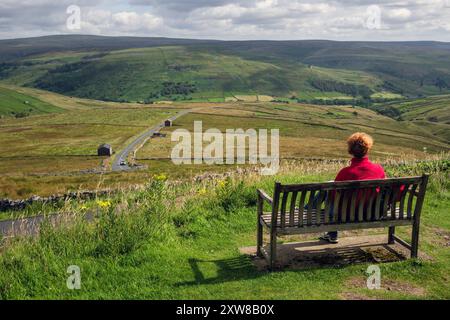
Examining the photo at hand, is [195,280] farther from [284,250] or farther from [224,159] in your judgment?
[224,159]

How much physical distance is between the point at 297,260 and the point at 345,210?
1.21 metres

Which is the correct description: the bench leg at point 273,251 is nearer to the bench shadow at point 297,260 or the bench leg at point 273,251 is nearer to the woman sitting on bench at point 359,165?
the bench shadow at point 297,260

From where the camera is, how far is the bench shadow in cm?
741

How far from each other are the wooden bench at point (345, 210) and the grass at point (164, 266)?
674mm

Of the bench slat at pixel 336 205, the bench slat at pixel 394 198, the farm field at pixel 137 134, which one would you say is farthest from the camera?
the farm field at pixel 137 134

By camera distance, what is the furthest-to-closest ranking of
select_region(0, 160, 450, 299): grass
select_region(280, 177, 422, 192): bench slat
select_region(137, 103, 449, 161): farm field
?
1. select_region(137, 103, 449, 161): farm field
2. select_region(280, 177, 422, 192): bench slat
3. select_region(0, 160, 450, 299): grass

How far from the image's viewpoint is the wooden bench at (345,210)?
298 inches

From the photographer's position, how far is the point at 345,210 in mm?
7770

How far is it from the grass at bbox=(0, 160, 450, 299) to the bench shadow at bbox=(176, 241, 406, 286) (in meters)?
0.04

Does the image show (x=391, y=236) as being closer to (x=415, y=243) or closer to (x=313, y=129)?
(x=415, y=243)

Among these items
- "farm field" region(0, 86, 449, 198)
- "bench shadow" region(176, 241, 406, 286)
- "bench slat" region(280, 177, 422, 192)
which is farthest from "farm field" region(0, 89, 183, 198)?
"bench slat" region(280, 177, 422, 192)

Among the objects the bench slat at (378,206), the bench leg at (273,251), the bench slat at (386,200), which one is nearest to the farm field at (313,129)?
the bench slat at (386,200)

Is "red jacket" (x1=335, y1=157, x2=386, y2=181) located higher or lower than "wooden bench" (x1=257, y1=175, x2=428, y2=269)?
higher

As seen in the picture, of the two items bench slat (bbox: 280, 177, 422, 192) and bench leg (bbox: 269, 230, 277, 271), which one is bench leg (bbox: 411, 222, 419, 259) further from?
bench leg (bbox: 269, 230, 277, 271)
